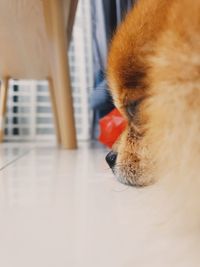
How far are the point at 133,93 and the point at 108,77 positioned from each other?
10cm

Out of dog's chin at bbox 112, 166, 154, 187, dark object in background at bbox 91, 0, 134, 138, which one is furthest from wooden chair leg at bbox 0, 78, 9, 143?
dog's chin at bbox 112, 166, 154, 187

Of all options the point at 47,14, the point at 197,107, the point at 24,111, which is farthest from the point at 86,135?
the point at 197,107

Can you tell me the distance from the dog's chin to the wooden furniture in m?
0.72

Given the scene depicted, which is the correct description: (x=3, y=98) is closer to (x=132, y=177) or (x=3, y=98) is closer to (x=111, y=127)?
(x=111, y=127)

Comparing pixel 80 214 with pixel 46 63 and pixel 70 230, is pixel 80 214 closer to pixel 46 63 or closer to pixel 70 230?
pixel 70 230

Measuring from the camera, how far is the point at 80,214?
0.48m

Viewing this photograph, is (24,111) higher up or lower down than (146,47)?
lower down

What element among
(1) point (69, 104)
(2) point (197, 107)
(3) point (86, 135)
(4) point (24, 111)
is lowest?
(3) point (86, 135)

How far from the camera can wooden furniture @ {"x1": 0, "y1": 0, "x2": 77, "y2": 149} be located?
1.23 m

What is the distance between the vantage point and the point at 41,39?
152 centimetres

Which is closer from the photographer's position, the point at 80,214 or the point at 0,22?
the point at 80,214

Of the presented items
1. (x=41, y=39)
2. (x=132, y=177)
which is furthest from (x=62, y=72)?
(x=132, y=177)

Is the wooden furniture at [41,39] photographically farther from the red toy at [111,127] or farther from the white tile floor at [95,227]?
the white tile floor at [95,227]

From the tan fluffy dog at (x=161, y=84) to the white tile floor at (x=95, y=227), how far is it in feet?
0.16
